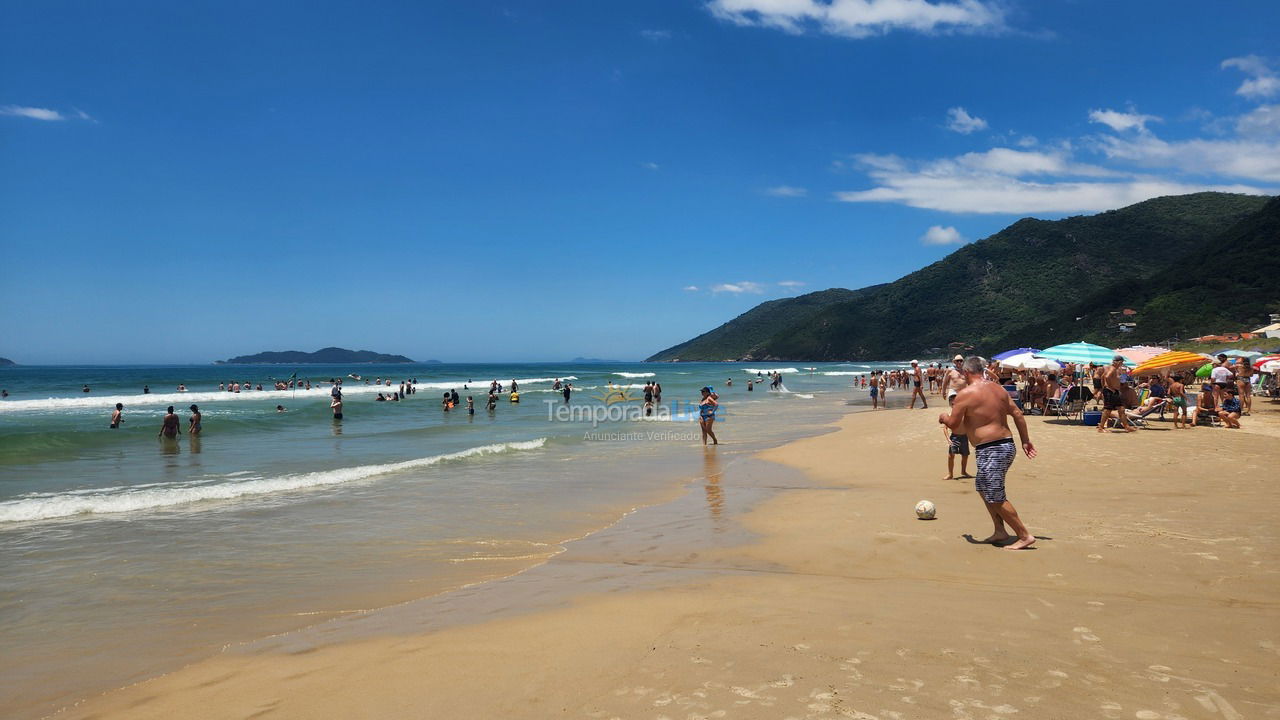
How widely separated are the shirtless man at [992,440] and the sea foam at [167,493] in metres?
10.8

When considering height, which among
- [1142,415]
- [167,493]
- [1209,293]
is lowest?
[167,493]

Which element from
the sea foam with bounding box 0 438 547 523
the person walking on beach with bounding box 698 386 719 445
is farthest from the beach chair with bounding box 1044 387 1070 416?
the sea foam with bounding box 0 438 547 523

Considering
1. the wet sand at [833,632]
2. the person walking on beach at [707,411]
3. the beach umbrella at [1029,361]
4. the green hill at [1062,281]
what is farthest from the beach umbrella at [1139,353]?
the green hill at [1062,281]

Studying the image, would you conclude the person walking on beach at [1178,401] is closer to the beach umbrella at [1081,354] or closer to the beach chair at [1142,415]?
the beach chair at [1142,415]

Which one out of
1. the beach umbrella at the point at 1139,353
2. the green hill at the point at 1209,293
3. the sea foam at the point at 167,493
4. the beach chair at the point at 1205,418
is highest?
the green hill at the point at 1209,293

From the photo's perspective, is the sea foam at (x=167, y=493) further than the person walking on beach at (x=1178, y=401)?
No

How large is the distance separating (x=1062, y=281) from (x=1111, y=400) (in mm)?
98668

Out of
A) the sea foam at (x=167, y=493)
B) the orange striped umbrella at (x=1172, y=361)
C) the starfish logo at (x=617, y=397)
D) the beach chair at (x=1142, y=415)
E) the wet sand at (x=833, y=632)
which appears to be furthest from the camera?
the starfish logo at (x=617, y=397)

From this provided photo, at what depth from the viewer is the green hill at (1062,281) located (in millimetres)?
62375

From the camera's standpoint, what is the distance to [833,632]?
4305mm

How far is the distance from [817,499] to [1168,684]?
19.9 feet

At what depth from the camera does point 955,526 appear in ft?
23.6

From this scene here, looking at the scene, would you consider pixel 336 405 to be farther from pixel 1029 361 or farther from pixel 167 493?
pixel 1029 361

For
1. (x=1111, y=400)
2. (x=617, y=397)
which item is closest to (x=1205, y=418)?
(x=1111, y=400)
